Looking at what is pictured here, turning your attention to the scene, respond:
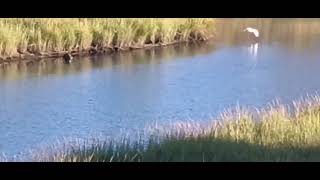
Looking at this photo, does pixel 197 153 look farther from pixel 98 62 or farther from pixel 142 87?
pixel 98 62

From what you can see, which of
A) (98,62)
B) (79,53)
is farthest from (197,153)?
(79,53)

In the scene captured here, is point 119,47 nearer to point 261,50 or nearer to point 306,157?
point 261,50

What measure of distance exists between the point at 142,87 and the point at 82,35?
3391 millimetres

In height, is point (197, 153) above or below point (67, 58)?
below

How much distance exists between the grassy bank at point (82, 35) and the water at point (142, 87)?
488 mm

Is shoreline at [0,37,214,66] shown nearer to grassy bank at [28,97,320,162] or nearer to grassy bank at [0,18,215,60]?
grassy bank at [0,18,215,60]

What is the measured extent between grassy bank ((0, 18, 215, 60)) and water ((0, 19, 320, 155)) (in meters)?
0.49

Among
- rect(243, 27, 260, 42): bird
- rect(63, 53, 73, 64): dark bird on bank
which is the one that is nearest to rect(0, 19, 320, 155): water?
rect(63, 53, 73, 64): dark bird on bank

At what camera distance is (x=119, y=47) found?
512 inches

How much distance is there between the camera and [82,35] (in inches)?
487

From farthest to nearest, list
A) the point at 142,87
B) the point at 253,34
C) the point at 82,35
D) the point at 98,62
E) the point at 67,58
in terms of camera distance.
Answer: the point at 253,34
the point at 82,35
the point at 67,58
the point at 98,62
the point at 142,87
